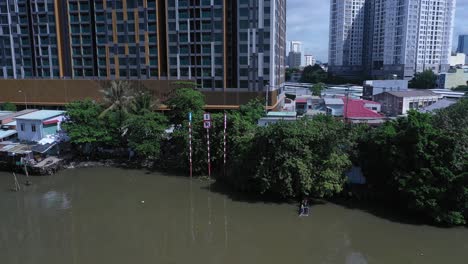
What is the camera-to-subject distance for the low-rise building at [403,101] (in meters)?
54.9

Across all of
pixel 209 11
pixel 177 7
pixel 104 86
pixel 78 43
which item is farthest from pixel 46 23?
pixel 209 11

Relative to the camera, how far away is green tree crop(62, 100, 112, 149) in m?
34.2

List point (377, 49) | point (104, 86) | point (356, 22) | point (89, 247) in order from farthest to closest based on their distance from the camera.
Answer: point (356, 22) → point (377, 49) → point (104, 86) → point (89, 247)

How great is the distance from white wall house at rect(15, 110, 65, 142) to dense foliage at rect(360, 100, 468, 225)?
3149 centimetres

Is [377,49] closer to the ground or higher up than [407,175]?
higher up

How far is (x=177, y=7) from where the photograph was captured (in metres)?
51.5

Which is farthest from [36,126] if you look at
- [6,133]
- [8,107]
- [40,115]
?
[8,107]

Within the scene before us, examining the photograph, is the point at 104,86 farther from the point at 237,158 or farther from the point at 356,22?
the point at 356,22

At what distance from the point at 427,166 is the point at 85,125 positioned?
29107 millimetres

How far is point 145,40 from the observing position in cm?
5331

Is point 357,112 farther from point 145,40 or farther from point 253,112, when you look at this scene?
point 145,40

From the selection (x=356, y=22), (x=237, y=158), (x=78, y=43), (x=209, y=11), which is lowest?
(x=237, y=158)

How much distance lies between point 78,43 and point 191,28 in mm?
18404

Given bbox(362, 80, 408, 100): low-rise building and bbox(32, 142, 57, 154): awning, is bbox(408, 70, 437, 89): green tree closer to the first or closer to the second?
bbox(362, 80, 408, 100): low-rise building
